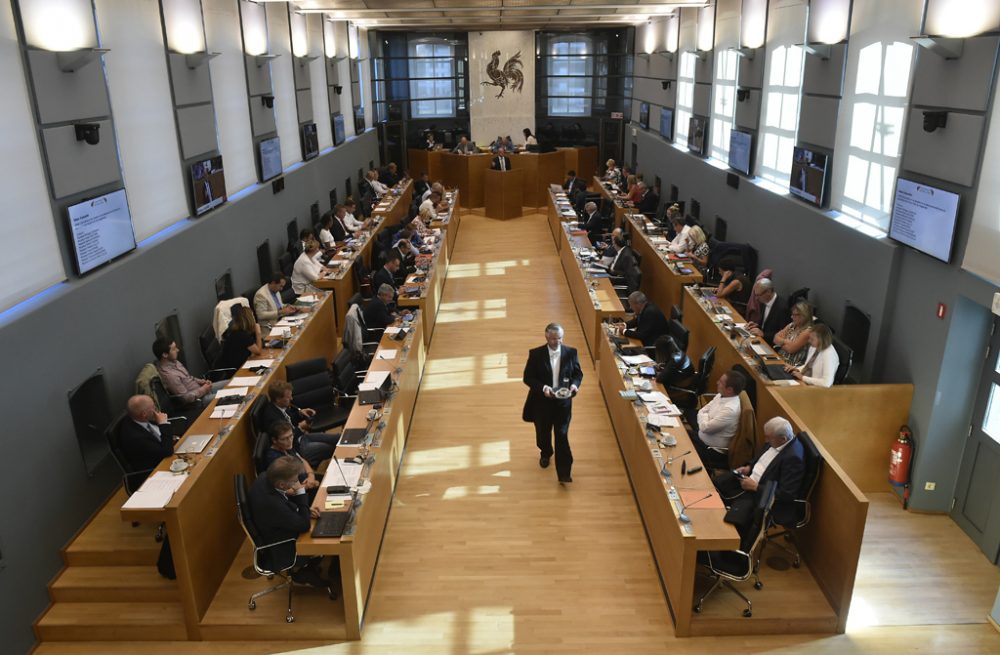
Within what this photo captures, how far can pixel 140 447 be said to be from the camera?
226 inches

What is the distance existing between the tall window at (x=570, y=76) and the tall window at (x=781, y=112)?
484 inches

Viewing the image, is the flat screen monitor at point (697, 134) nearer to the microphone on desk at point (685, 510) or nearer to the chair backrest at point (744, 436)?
the chair backrest at point (744, 436)

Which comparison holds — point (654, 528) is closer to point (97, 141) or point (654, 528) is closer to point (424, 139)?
point (97, 141)

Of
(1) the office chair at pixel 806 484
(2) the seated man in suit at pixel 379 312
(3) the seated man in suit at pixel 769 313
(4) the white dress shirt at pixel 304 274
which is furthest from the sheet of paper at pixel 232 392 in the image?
(3) the seated man in suit at pixel 769 313

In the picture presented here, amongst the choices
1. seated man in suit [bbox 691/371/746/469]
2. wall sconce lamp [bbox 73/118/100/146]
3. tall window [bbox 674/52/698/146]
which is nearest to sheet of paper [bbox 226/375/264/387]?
wall sconce lamp [bbox 73/118/100/146]

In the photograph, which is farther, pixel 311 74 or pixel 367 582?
pixel 311 74

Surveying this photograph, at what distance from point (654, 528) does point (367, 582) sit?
7.59ft

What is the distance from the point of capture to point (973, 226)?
588 centimetres

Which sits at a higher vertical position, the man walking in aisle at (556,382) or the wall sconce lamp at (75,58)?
the wall sconce lamp at (75,58)

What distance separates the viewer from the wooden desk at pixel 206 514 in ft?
16.4

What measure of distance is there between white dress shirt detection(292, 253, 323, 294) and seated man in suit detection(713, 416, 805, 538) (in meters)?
6.77

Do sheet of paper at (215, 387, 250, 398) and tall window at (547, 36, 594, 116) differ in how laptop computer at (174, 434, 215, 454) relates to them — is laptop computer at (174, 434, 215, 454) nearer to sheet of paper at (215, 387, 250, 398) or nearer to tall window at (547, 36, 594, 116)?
sheet of paper at (215, 387, 250, 398)

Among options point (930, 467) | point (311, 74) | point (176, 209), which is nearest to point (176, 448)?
point (176, 209)

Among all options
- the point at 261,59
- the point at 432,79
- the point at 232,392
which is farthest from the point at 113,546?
the point at 432,79
